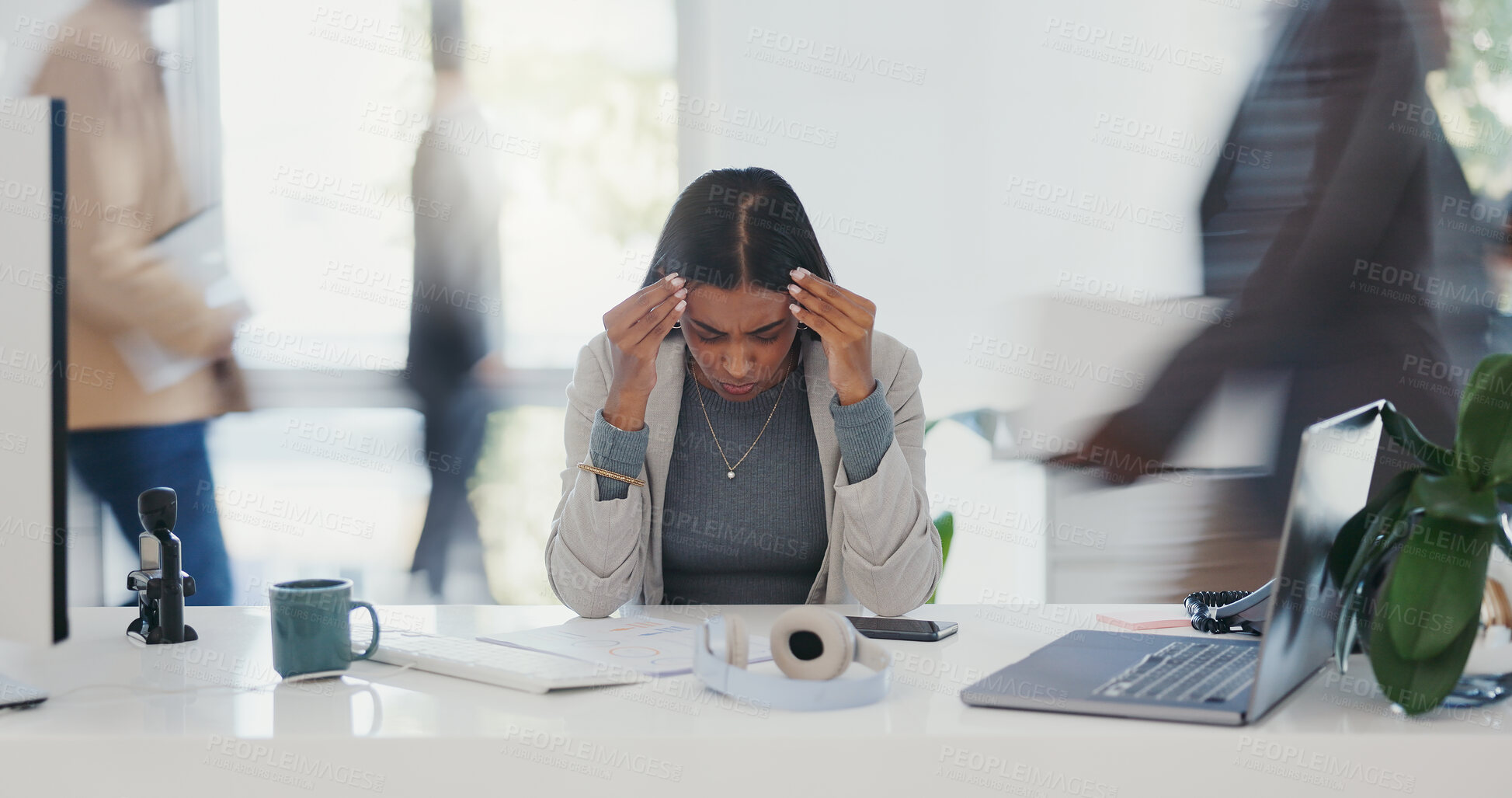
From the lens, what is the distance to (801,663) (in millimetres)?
911

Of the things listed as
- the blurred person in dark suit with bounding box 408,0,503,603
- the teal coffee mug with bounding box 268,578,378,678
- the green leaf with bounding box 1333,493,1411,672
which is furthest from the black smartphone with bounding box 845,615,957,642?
the blurred person in dark suit with bounding box 408,0,503,603

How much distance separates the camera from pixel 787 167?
2676 mm

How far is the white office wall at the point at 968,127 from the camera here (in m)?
2.67

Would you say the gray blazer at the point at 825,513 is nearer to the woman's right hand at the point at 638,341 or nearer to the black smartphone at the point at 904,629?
the woman's right hand at the point at 638,341

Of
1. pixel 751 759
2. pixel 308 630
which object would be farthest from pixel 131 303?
pixel 751 759

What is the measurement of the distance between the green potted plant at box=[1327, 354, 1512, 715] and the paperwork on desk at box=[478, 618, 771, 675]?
0.53m

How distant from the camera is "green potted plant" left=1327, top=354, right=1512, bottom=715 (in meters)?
0.83

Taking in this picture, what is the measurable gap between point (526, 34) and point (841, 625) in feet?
7.09

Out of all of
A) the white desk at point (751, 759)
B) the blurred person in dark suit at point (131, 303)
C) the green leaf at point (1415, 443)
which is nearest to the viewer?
the white desk at point (751, 759)

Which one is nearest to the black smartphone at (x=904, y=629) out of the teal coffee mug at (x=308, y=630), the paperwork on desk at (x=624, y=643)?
the paperwork on desk at (x=624, y=643)

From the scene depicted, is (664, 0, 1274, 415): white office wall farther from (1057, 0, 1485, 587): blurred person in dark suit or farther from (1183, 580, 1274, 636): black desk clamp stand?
(1183, 580, 1274, 636): black desk clamp stand

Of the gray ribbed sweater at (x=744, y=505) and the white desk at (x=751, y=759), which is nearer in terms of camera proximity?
the white desk at (x=751, y=759)

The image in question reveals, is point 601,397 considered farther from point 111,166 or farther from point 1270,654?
point 111,166

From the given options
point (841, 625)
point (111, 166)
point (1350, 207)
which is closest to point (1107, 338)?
point (1350, 207)
